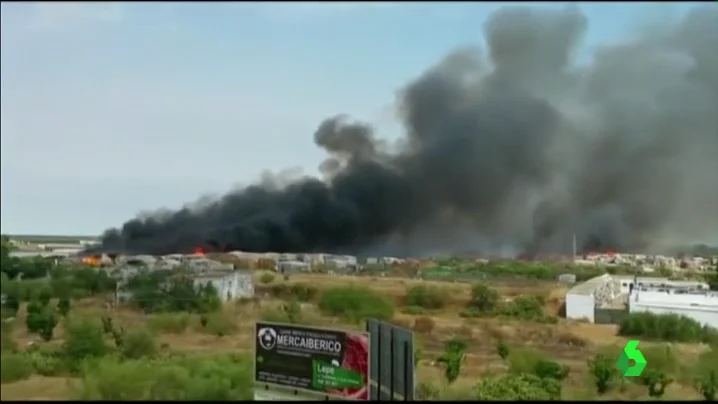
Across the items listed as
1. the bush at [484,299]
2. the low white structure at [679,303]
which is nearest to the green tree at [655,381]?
the low white structure at [679,303]

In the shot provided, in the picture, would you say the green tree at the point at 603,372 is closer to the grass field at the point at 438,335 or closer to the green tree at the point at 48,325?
the grass field at the point at 438,335

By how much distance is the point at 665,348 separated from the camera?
14453mm

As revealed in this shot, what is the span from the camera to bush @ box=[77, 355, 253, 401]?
883 centimetres

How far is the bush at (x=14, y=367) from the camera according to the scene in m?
8.88

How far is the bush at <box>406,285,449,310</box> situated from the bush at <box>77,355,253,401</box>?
778cm

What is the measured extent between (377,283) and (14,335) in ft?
31.0

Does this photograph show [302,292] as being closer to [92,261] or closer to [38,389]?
[92,261]

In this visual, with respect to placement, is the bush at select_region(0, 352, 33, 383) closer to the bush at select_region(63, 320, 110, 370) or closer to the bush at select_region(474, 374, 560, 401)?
the bush at select_region(63, 320, 110, 370)

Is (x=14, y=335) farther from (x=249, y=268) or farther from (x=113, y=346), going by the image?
(x=249, y=268)

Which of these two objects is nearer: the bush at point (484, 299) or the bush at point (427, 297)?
the bush at point (427, 297)

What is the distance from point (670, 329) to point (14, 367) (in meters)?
12.6

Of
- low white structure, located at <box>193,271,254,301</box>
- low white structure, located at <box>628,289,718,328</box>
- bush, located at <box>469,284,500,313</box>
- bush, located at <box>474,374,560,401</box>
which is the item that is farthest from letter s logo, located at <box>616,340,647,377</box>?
low white structure, located at <box>193,271,254,301</box>

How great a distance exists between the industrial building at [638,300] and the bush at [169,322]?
898cm

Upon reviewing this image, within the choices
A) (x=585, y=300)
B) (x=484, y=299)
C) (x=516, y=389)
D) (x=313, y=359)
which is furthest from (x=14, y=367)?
(x=585, y=300)
